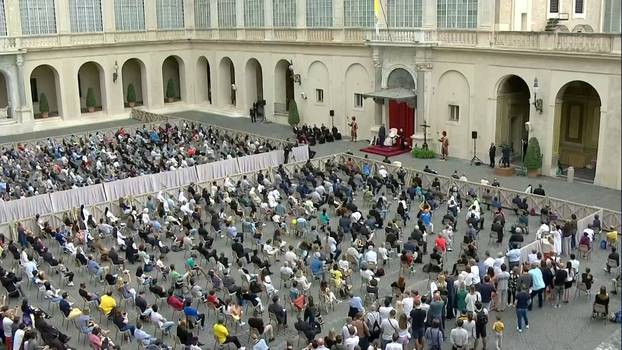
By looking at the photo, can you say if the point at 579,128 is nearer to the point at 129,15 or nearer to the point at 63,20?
the point at 129,15

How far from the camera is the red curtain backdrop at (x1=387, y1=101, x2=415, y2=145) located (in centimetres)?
4119

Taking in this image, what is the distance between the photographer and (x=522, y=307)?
18.4 meters

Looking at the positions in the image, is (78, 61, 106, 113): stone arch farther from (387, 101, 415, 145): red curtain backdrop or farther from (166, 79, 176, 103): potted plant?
(387, 101, 415, 145): red curtain backdrop

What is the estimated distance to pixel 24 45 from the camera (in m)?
47.9

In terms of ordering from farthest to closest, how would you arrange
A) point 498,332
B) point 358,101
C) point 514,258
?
1. point 358,101
2. point 514,258
3. point 498,332

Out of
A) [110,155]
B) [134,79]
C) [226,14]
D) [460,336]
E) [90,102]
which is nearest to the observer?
[460,336]

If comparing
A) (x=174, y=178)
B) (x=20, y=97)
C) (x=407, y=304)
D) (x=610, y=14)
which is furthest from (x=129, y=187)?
(x=610, y=14)

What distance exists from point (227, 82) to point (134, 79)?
8.91 metres

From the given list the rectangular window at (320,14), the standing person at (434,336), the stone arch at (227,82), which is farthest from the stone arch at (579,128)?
the stone arch at (227,82)

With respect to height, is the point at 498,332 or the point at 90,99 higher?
the point at 90,99

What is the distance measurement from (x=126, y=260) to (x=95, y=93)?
1418 inches

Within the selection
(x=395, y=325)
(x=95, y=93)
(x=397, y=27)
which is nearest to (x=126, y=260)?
(x=395, y=325)

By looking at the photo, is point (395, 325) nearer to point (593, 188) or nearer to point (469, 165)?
point (593, 188)

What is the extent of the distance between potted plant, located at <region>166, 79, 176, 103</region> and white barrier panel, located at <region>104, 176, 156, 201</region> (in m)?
27.8
